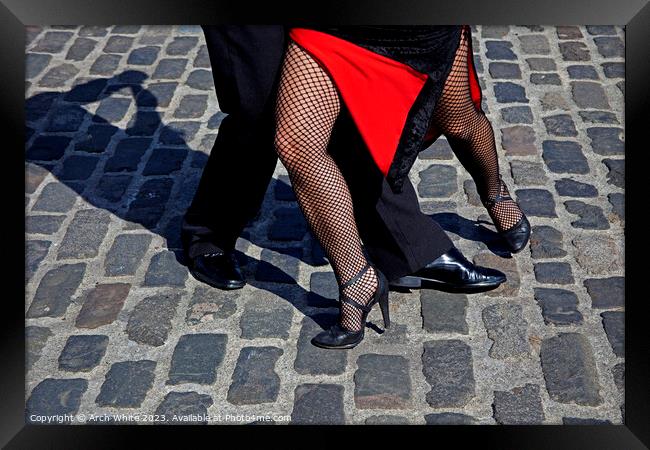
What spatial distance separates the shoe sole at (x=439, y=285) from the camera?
13.8ft

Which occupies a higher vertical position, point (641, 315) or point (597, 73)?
point (641, 315)

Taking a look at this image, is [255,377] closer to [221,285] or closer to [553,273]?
Result: [221,285]

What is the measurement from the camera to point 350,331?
3922mm

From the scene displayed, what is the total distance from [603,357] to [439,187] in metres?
1.41

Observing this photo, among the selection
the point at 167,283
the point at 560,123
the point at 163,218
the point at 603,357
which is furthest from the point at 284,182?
the point at 603,357

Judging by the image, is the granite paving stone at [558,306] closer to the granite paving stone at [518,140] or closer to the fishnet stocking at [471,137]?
the fishnet stocking at [471,137]

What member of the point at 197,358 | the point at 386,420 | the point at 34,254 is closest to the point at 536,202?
the point at 386,420

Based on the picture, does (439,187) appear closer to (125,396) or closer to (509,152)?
(509,152)

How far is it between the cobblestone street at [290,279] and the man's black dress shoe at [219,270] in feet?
0.15

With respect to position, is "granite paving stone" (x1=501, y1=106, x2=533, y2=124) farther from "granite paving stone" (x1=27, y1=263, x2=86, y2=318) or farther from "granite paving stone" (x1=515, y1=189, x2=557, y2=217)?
"granite paving stone" (x1=27, y1=263, x2=86, y2=318)

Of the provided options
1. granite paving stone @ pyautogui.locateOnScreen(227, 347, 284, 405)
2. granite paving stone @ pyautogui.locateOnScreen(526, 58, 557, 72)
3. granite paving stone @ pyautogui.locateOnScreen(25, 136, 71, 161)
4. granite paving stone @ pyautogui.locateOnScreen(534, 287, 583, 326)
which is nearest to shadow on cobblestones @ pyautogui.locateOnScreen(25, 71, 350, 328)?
granite paving stone @ pyautogui.locateOnScreen(25, 136, 71, 161)

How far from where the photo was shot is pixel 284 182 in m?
5.09

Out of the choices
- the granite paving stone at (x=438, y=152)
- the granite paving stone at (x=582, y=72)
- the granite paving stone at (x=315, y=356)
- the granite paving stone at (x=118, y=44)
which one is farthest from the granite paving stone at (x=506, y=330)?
the granite paving stone at (x=118, y=44)
